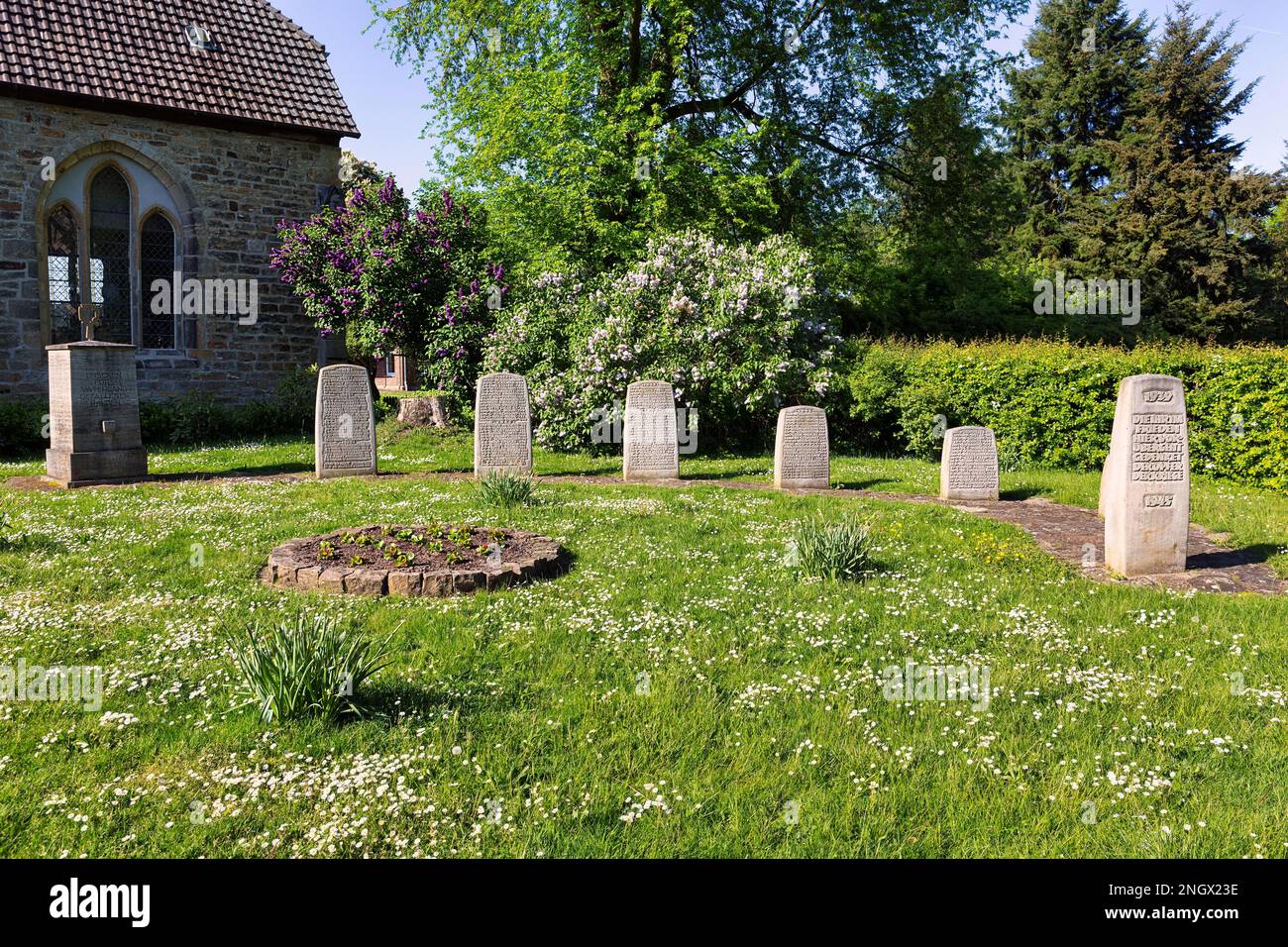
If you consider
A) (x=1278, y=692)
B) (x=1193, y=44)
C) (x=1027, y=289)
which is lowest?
(x=1278, y=692)

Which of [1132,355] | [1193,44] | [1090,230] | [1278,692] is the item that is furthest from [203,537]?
[1193,44]

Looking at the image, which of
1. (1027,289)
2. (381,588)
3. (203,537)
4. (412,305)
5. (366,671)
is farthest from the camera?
(1027,289)

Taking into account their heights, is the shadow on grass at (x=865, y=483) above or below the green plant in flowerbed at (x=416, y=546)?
above

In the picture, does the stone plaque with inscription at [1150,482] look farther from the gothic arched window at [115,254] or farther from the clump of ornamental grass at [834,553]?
the gothic arched window at [115,254]

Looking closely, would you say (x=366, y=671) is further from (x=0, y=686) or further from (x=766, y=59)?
(x=766, y=59)

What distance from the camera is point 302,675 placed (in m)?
3.87

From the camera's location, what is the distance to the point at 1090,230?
88.0 ft

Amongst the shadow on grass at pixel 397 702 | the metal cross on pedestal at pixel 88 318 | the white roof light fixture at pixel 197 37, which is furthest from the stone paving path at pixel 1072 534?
the white roof light fixture at pixel 197 37

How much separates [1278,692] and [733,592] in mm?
3198

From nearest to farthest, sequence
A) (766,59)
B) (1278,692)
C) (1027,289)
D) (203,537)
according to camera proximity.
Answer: (1278,692) → (203,537) → (766,59) → (1027,289)

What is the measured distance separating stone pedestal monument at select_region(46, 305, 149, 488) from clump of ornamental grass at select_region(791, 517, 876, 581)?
9.11m

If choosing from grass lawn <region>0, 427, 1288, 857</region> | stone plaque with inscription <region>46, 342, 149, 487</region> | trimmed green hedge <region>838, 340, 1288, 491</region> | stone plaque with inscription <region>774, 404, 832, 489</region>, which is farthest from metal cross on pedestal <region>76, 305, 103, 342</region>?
trimmed green hedge <region>838, 340, 1288, 491</region>

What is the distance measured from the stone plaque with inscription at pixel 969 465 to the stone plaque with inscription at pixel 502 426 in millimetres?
5515

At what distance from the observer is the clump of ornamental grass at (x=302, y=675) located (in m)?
3.85
